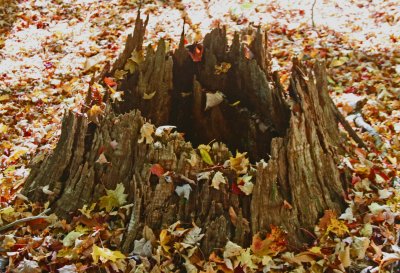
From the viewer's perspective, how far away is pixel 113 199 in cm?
336

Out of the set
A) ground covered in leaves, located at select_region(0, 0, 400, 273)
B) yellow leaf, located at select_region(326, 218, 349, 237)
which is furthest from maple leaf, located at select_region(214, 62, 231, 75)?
yellow leaf, located at select_region(326, 218, 349, 237)

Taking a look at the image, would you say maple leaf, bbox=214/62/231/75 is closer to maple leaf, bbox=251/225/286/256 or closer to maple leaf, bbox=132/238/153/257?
maple leaf, bbox=251/225/286/256

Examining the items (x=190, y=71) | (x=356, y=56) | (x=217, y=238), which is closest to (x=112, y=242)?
(x=217, y=238)

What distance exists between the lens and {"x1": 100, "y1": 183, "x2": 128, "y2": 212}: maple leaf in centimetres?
333

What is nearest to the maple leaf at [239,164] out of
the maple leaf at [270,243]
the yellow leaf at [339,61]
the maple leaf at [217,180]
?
the maple leaf at [217,180]

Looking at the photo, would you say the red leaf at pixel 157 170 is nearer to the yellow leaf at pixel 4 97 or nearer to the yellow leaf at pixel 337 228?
the yellow leaf at pixel 337 228

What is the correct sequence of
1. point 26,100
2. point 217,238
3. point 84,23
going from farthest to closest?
point 84,23, point 26,100, point 217,238

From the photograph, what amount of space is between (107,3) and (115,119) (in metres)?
7.20

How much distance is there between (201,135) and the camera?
4016 mm

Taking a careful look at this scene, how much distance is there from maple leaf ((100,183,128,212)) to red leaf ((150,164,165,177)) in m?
0.32

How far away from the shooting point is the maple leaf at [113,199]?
10.9 ft

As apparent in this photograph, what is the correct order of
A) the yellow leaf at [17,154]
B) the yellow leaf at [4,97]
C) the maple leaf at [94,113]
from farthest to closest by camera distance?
the yellow leaf at [4,97] < the yellow leaf at [17,154] < the maple leaf at [94,113]

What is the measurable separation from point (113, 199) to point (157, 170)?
0.46 meters

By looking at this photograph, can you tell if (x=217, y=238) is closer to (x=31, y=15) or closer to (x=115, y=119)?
(x=115, y=119)
